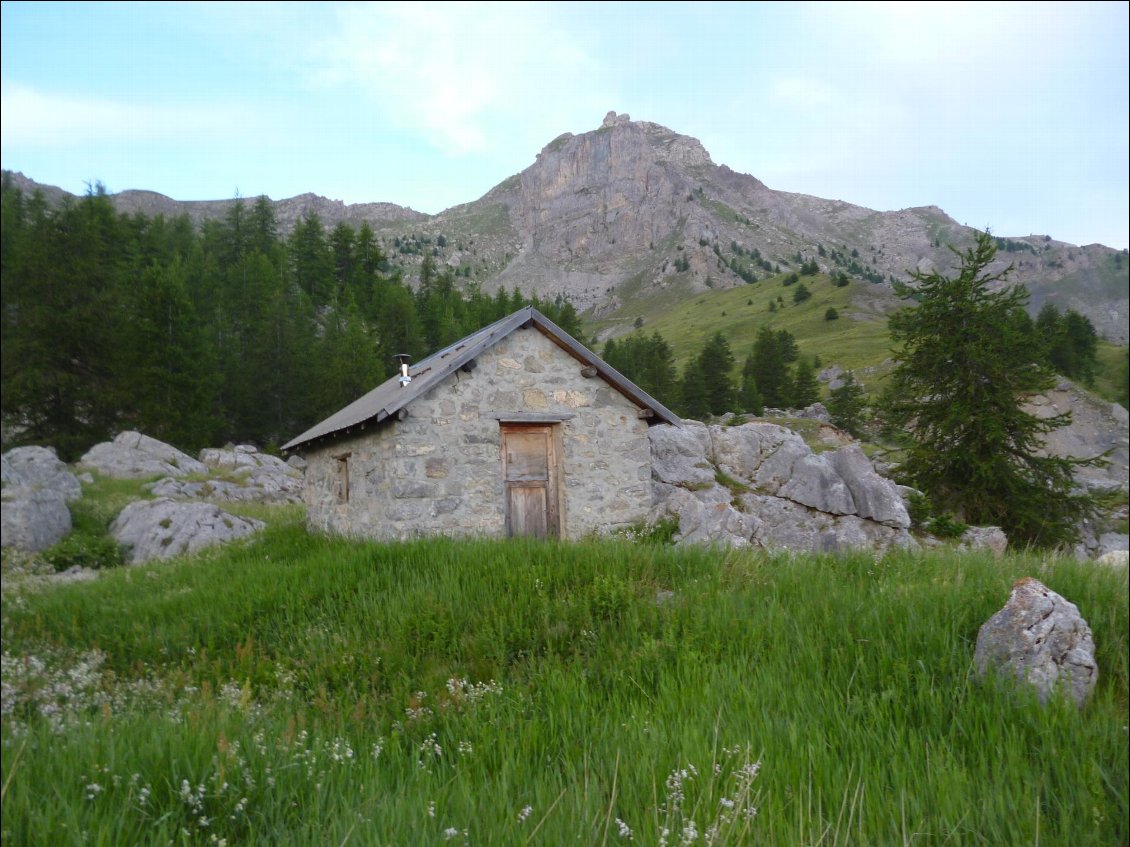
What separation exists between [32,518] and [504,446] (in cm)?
1514

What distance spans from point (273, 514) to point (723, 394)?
16735 millimetres

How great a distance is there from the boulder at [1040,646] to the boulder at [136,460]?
31.5m

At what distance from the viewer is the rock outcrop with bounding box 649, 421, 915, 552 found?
57.1ft

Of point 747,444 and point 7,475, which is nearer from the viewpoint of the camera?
point 7,475

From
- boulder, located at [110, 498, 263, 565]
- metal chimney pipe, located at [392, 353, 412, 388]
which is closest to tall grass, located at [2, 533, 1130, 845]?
metal chimney pipe, located at [392, 353, 412, 388]

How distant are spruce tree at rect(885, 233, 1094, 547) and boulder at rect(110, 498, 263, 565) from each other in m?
19.0

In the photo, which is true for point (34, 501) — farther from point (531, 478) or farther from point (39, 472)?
point (531, 478)

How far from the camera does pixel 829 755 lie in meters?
2.94

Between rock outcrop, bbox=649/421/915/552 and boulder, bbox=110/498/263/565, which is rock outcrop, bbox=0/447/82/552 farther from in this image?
rock outcrop, bbox=649/421/915/552

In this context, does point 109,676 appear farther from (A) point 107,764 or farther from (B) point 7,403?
(B) point 7,403

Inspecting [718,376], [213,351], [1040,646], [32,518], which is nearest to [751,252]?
[718,376]

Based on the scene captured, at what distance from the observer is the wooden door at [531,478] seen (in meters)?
13.4

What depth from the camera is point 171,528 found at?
58.0 ft

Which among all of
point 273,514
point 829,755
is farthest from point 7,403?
point 829,755
